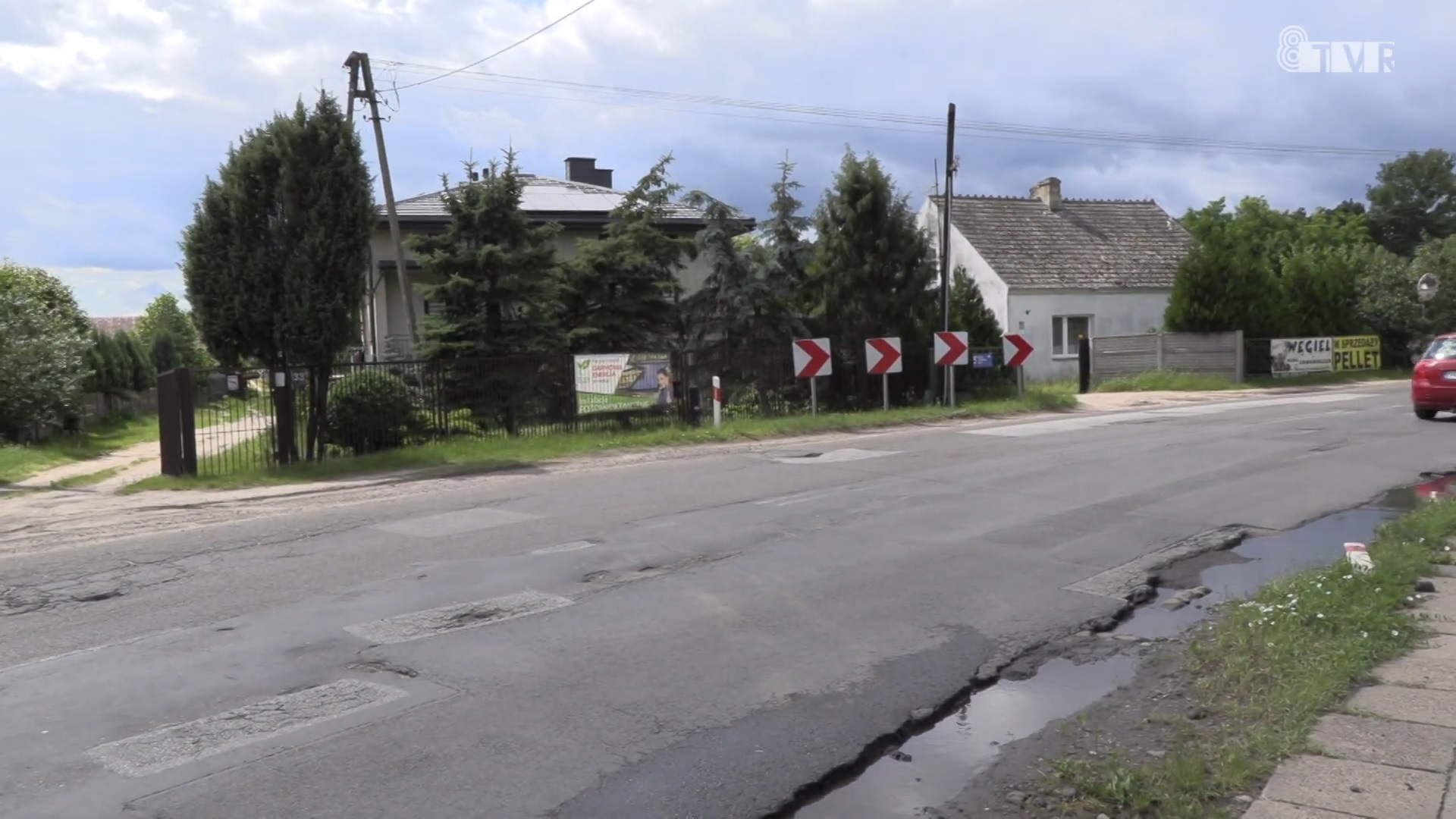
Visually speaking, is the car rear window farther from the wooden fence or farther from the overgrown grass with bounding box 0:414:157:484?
the overgrown grass with bounding box 0:414:157:484

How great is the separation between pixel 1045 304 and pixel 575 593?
29968 millimetres

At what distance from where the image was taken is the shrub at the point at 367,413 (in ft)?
59.9

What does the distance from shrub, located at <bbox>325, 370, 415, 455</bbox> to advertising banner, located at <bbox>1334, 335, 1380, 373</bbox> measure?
30129 millimetres

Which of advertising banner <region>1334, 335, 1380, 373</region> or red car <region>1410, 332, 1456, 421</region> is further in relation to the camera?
advertising banner <region>1334, 335, 1380, 373</region>

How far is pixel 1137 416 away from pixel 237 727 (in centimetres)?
2095

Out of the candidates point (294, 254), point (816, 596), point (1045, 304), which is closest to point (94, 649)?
point (816, 596)

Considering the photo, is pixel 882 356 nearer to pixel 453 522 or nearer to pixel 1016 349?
pixel 1016 349

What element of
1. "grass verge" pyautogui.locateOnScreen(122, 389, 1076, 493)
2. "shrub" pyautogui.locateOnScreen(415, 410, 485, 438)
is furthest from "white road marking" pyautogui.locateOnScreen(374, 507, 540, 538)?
"shrub" pyautogui.locateOnScreen(415, 410, 485, 438)

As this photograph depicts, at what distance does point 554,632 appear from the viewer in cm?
701

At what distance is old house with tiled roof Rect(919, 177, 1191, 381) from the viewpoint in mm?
35469

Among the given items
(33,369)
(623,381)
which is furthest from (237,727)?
(33,369)

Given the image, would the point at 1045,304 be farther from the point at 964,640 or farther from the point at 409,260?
the point at 964,640

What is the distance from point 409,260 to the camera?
31.9m

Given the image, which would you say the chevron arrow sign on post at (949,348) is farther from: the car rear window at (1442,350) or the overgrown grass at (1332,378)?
the overgrown grass at (1332,378)
